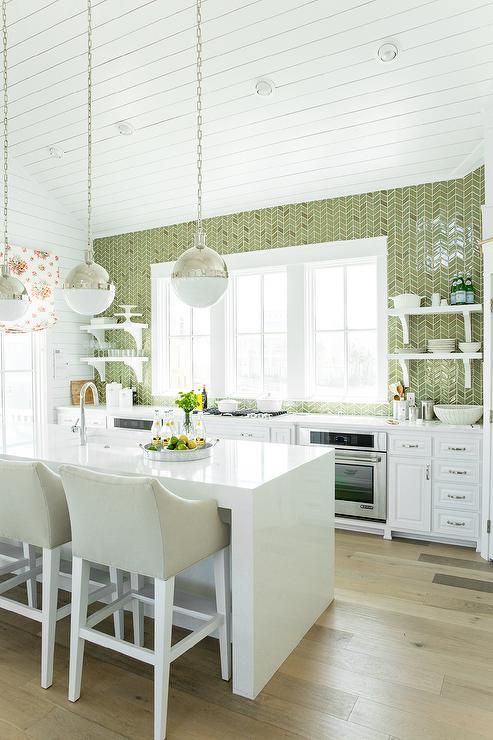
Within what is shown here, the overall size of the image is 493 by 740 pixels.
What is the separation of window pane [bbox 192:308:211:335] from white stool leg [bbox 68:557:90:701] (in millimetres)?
3550

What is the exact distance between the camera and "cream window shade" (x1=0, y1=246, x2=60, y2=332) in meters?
5.03

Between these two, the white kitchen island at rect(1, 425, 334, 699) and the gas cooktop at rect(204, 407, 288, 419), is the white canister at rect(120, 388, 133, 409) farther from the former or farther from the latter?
the white kitchen island at rect(1, 425, 334, 699)

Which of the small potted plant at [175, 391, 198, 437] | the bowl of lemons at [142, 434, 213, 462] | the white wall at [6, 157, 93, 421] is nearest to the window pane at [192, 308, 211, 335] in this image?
the white wall at [6, 157, 93, 421]

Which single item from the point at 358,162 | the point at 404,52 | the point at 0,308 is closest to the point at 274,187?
the point at 358,162

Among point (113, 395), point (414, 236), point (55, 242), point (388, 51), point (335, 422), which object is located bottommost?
point (335, 422)

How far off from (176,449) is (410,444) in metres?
2.04

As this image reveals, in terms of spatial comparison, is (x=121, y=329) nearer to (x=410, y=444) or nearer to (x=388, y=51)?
(x=410, y=444)

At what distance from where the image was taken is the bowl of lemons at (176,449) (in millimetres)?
2521

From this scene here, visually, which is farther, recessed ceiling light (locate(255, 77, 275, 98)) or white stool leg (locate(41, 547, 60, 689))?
recessed ceiling light (locate(255, 77, 275, 98))

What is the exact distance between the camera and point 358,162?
4.15 meters

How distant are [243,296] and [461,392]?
88.5 inches

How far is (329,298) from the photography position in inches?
189

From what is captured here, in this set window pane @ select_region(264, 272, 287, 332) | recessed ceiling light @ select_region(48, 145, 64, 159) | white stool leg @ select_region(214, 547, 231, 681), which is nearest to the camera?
white stool leg @ select_region(214, 547, 231, 681)

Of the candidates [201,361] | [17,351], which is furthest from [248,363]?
[17,351]
